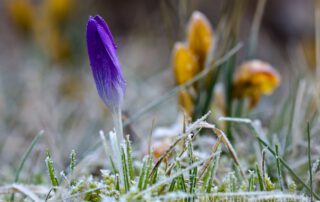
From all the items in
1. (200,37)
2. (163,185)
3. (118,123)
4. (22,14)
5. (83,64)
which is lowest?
(163,185)

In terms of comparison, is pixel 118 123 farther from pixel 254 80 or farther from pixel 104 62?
pixel 254 80

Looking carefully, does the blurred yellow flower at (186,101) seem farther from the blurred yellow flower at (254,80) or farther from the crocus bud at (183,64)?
the blurred yellow flower at (254,80)

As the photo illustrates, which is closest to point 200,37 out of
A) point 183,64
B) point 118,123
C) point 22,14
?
point 183,64

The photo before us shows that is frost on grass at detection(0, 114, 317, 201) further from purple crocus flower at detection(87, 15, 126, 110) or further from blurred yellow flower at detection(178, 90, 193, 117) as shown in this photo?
blurred yellow flower at detection(178, 90, 193, 117)

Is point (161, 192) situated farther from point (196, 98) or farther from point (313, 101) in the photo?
point (313, 101)

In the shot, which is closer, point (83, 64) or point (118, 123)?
point (118, 123)

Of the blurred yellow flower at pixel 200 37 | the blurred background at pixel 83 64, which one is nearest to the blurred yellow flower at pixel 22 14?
the blurred background at pixel 83 64

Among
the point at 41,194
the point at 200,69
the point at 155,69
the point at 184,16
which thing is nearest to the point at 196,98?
the point at 200,69
